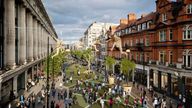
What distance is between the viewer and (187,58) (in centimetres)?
4041

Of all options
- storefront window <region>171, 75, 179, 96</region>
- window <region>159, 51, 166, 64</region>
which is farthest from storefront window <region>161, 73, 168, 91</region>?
storefront window <region>171, 75, 179, 96</region>

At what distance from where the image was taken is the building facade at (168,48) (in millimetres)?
40281

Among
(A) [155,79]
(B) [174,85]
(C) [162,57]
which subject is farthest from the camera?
(A) [155,79]

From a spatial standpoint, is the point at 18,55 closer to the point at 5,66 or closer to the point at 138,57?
the point at 5,66

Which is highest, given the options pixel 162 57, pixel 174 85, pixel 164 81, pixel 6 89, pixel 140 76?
pixel 162 57

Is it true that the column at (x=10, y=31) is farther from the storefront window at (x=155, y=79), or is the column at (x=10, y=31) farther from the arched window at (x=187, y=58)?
the storefront window at (x=155, y=79)

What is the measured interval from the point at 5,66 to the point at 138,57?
37.0 meters

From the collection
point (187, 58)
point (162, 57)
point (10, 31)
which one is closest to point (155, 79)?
point (162, 57)

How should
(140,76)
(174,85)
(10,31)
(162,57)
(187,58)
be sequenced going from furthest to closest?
(140,76)
(162,57)
(174,85)
(187,58)
(10,31)

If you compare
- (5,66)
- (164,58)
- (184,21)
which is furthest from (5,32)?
(164,58)

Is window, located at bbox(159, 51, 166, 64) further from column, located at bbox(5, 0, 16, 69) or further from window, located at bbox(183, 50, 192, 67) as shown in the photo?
column, located at bbox(5, 0, 16, 69)

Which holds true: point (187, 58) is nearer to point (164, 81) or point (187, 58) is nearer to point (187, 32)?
point (187, 32)

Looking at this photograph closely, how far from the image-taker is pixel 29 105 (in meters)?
34.3

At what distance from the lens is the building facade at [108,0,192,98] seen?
132 feet
